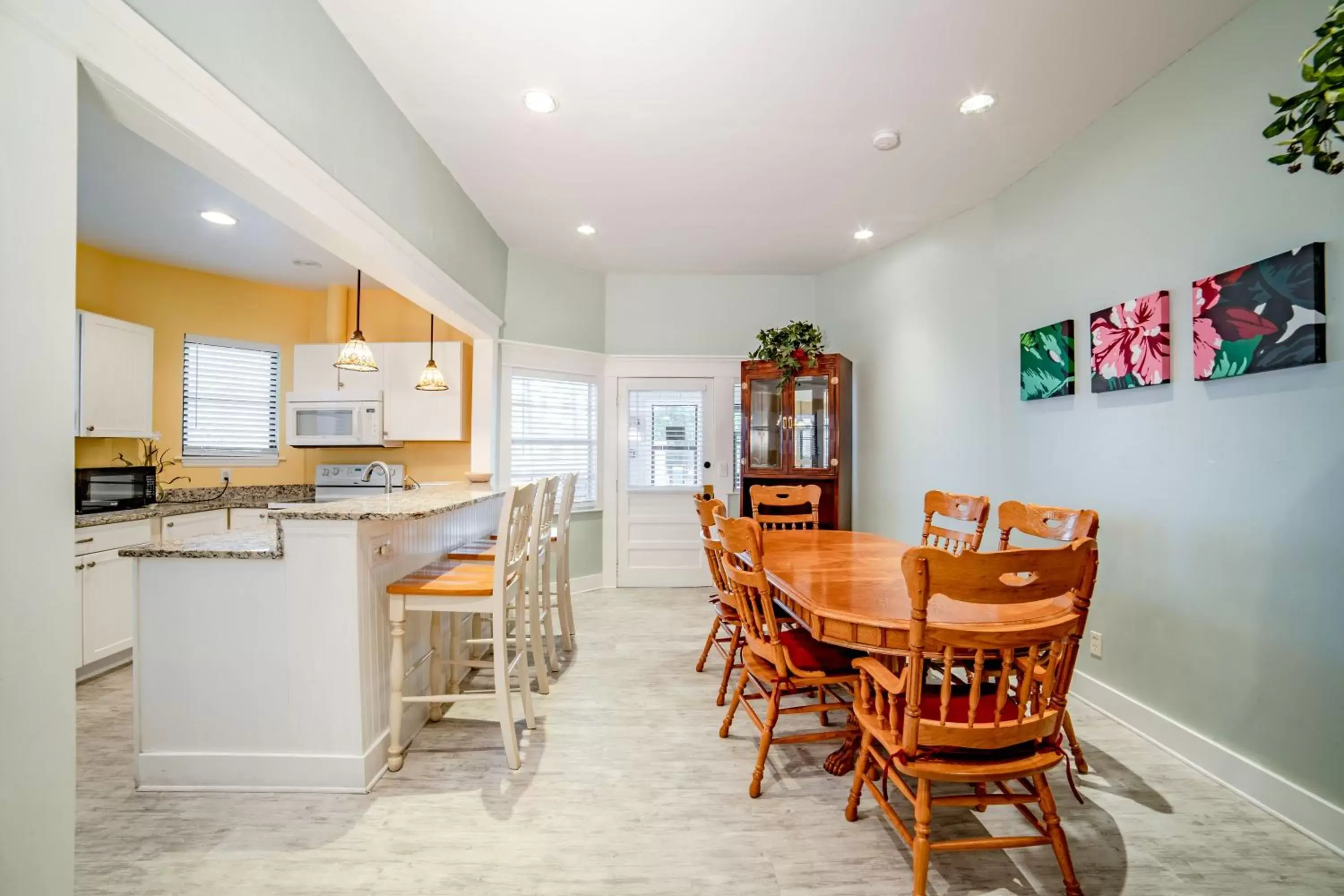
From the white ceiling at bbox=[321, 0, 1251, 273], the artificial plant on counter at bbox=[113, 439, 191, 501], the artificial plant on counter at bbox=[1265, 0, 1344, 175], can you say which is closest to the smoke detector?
the white ceiling at bbox=[321, 0, 1251, 273]

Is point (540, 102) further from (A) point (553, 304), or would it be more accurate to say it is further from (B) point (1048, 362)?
(B) point (1048, 362)

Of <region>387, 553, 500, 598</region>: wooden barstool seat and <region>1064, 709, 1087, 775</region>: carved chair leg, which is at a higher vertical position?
<region>387, 553, 500, 598</region>: wooden barstool seat

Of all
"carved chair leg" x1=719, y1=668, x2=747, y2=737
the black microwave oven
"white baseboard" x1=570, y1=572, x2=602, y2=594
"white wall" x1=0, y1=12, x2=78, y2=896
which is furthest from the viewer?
"white baseboard" x1=570, y1=572, x2=602, y2=594

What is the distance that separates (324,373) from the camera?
14.8 ft

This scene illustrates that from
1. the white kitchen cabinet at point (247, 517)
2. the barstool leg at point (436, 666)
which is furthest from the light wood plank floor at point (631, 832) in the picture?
the white kitchen cabinet at point (247, 517)

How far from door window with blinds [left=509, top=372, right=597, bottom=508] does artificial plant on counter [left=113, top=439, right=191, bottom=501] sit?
252 centimetres

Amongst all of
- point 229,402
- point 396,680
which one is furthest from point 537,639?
point 229,402

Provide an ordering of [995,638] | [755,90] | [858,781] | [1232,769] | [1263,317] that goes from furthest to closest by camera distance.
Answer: [755,90] < [1232,769] < [1263,317] < [858,781] < [995,638]

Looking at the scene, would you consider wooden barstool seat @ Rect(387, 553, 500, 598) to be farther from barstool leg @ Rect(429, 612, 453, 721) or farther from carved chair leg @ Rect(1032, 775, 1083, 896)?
carved chair leg @ Rect(1032, 775, 1083, 896)

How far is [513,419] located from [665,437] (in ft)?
4.57

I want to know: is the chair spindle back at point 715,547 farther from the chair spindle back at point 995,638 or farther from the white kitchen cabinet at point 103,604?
the white kitchen cabinet at point 103,604

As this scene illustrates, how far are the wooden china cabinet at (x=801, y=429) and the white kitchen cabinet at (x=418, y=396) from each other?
2.41m

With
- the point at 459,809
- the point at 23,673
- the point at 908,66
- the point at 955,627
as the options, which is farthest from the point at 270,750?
the point at 908,66

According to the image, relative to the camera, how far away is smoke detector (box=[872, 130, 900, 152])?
9.04 ft
